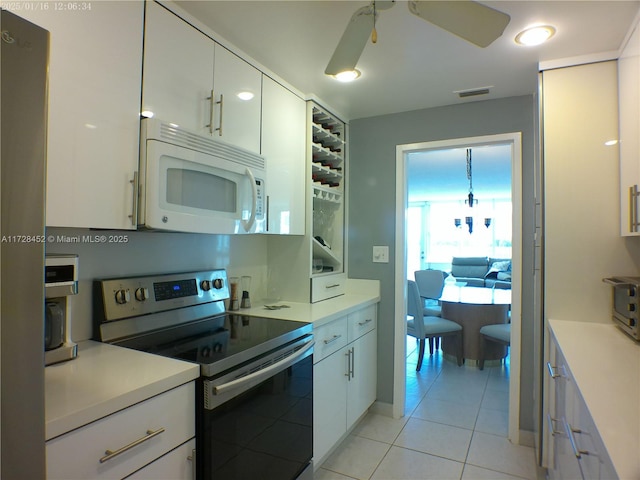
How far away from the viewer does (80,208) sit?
3.77 ft

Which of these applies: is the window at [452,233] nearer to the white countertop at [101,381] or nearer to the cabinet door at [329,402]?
the cabinet door at [329,402]

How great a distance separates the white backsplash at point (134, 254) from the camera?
1412 millimetres

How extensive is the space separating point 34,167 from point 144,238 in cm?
106

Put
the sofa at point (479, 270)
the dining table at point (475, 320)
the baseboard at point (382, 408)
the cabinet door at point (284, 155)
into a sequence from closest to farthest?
the cabinet door at point (284, 155)
the baseboard at point (382, 408)
the dining table at point (475, 320)
the sofa at point (479, 270)

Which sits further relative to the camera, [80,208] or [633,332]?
[633,332]

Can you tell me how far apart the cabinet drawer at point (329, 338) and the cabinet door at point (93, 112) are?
106 cm

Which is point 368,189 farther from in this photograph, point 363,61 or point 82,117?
point 82,117

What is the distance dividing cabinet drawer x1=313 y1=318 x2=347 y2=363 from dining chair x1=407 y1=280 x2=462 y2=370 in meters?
1.46

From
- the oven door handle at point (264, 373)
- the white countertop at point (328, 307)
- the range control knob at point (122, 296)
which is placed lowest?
the oven door handle at point (264, 373)

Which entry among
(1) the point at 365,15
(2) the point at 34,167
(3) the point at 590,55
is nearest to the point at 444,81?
(3) the point at 590,55

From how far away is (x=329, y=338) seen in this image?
6.67 feet

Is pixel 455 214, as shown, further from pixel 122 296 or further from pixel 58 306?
pixel 58 306

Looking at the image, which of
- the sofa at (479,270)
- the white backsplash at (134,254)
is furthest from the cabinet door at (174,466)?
the sofa at (479,270)

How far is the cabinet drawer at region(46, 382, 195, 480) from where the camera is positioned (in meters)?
0.85
